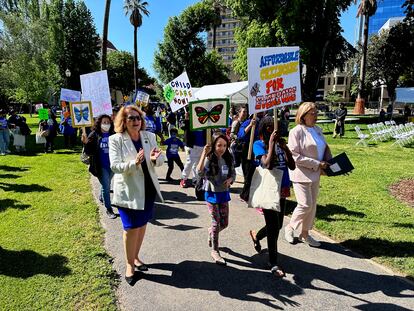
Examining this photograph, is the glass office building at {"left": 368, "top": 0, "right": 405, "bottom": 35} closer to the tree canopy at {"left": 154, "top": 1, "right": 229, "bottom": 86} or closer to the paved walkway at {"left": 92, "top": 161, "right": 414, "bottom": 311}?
the tree canopy at {"left": 154, "top": 1, "right": 229, "bottom": 86}

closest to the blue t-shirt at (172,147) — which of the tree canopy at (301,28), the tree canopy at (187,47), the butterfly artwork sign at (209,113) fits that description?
the butterfly artwork sign at (209,113)

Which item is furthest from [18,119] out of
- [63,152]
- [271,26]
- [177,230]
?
[271,26]

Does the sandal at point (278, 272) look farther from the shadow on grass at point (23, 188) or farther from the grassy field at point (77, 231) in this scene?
the shadow on grass at point (23, 188)

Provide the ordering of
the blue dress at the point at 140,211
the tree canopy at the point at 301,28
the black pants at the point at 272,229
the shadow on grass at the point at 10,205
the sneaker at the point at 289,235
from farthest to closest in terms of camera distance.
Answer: the tree canopy at the point at 301,28
the shadow on grass at the point at 10,205
the sneaker at the point at 289,235
the black pants at the point at 272,229
the blue dress at the point at 140,211

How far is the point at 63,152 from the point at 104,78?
315 inches

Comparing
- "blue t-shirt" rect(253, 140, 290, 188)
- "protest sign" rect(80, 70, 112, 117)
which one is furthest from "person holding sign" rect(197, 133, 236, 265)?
"protest sign" rect(80, 70, 112, 117)

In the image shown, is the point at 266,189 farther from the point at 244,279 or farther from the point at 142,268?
the point at 142,268

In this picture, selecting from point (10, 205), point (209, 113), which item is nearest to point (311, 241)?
point (209, 113)

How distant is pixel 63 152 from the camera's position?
13555 mm

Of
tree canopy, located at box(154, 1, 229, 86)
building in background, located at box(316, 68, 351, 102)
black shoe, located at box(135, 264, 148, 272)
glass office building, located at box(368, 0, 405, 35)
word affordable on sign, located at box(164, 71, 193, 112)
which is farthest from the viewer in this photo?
glass office building, located at box(368, 0, 405, 35)

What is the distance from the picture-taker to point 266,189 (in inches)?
154

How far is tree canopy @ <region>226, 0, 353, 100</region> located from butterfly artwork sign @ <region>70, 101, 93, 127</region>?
20.6 m

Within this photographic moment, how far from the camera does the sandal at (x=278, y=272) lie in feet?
12.7

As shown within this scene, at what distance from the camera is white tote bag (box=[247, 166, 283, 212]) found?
150 inches
